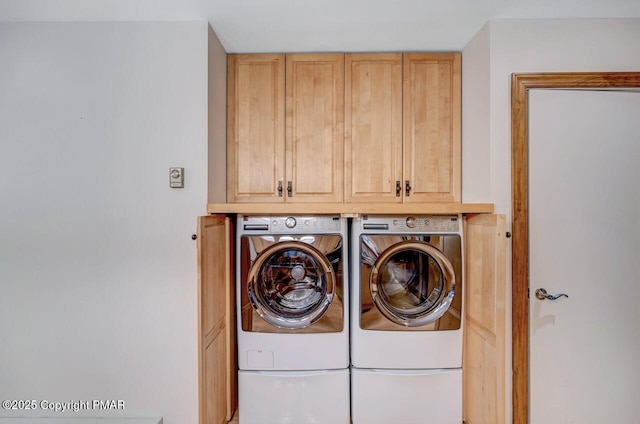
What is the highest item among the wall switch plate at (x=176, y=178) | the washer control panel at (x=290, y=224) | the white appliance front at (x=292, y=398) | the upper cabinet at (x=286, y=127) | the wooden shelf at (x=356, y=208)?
the upper cabinet at (x=286, y=127)

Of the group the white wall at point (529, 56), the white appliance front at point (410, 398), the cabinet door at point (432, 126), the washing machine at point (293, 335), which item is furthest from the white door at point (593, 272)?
the washing machine at point (293, 335)

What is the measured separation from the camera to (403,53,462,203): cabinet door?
1.95 metres

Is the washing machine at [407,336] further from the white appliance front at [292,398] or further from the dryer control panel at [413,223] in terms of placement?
the white appliance front at [292,398]

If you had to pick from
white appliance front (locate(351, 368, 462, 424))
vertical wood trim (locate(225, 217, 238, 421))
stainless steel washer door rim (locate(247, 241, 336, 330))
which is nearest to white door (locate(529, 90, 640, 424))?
white appliance front (locate(351, 368, 462, 424))

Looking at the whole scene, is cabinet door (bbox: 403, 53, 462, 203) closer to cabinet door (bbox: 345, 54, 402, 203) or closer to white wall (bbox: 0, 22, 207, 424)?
cabinet door (bbox: 345, 54, 402, 203)

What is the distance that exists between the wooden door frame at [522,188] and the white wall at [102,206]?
5.54 ft

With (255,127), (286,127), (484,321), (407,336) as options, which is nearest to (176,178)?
(255,127)

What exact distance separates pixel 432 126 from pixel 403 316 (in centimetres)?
120

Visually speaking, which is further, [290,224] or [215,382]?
[290,224]

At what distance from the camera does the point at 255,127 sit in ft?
6.45

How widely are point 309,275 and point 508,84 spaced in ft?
5.04

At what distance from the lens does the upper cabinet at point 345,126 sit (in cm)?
196

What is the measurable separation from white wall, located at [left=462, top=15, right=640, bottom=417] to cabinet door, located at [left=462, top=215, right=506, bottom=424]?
0.14 metres

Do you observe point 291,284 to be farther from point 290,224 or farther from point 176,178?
point 176,178
